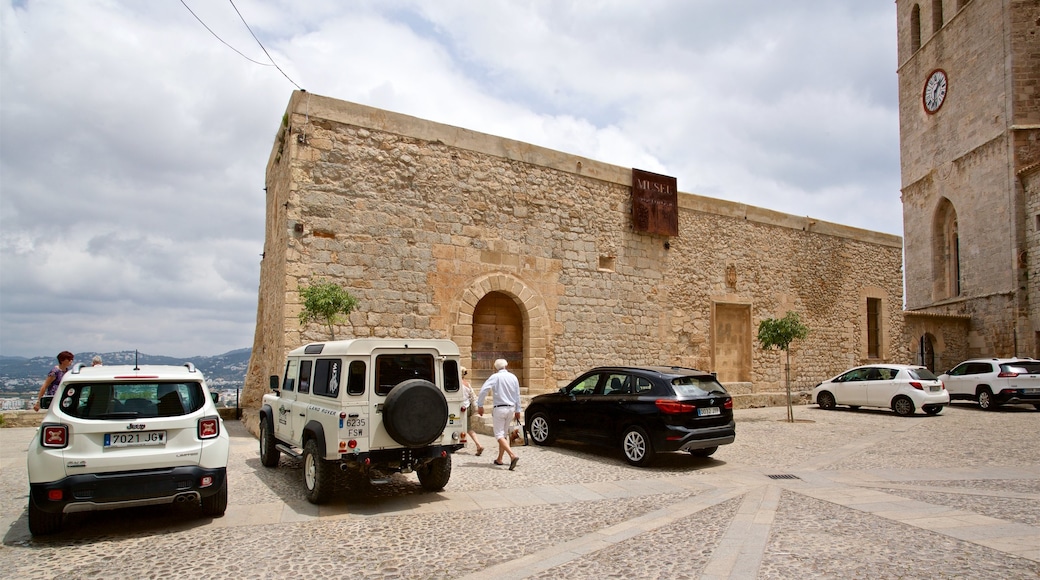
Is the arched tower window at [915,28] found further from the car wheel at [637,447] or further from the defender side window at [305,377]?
the defender side window at [305,377]

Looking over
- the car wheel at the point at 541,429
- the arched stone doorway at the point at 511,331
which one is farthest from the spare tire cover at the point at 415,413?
the arched stone doorway at the point at 511,331

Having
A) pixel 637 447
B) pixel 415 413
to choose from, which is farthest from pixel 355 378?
pixel 637 447

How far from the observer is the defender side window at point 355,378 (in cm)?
609

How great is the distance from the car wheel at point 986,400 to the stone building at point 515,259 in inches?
157

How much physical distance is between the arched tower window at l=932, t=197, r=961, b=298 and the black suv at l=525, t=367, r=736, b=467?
2482cm

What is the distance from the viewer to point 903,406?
48.4 ft

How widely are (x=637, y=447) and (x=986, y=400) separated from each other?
524 inches

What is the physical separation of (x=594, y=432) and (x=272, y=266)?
8.10 meters

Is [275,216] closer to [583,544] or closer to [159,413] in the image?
[159,413]

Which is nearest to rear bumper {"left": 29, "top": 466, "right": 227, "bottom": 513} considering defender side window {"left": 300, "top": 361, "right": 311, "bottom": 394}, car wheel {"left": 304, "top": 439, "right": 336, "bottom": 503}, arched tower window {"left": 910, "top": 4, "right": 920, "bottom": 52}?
car wheel {"left": 304, "top": 439, "right": 336, "bottom": 503}

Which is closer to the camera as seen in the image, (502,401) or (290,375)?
(290,375)

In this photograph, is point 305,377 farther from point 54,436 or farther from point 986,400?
point 986,400

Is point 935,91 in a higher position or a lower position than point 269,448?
higher

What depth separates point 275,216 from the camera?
13.5 meters
